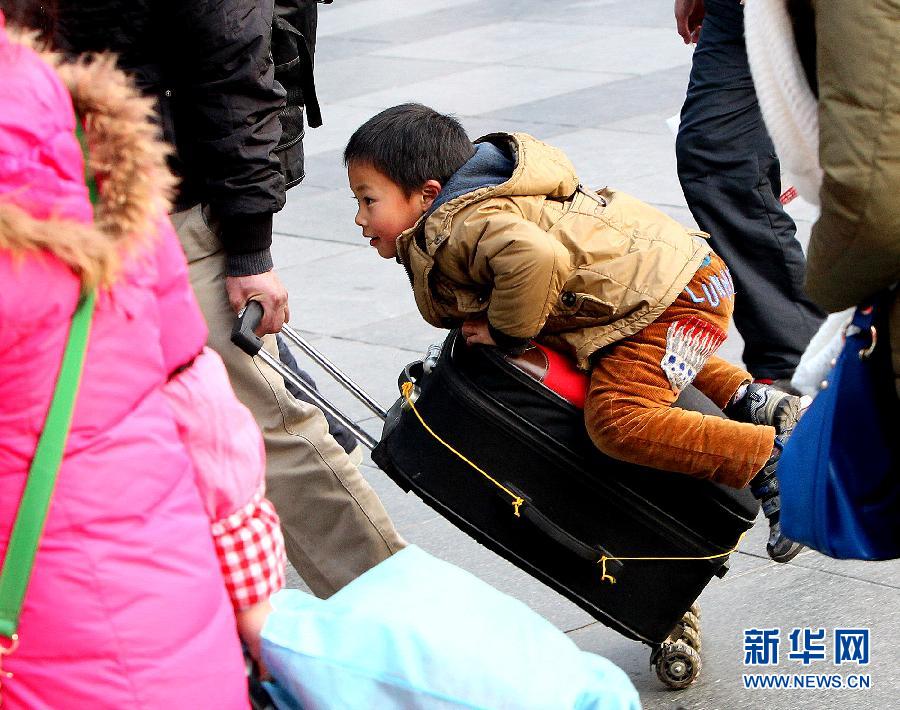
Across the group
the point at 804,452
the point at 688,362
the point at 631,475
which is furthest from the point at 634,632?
the point at 804,452

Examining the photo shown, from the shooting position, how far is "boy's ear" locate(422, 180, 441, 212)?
10.8 ft

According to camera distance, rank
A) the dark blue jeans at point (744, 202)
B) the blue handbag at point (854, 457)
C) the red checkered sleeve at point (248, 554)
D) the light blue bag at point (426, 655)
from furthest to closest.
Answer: the dark blue jeans at point (744, 202), the blue handbag at point (854, 457), the red checkered sleeve at point (248, 554), the light blue bag at point (426, 655)

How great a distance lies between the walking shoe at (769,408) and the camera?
11.1ft

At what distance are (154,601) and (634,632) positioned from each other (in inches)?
64.2

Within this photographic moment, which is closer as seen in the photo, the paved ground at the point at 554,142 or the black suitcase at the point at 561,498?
the black suitcase at the point at 561,498

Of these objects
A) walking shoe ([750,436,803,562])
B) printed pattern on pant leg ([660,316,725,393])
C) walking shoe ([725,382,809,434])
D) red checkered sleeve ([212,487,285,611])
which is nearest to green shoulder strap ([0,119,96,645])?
red checkered sleeve ([212,487,285,611])

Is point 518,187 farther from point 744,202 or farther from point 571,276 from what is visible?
point 744,202

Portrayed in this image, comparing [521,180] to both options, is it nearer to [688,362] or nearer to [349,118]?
[688,362]

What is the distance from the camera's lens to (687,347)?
3.22 metres

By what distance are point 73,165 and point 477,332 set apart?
1.47m

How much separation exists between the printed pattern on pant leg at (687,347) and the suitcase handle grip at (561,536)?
0.42 meters

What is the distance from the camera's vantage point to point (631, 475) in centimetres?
313

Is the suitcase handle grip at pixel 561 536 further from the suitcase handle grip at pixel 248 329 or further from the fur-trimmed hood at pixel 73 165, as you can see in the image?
the fur-trimmed hood at pixel 73 165

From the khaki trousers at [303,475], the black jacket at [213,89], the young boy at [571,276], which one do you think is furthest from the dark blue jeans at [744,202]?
the black jacket at [213,89]
